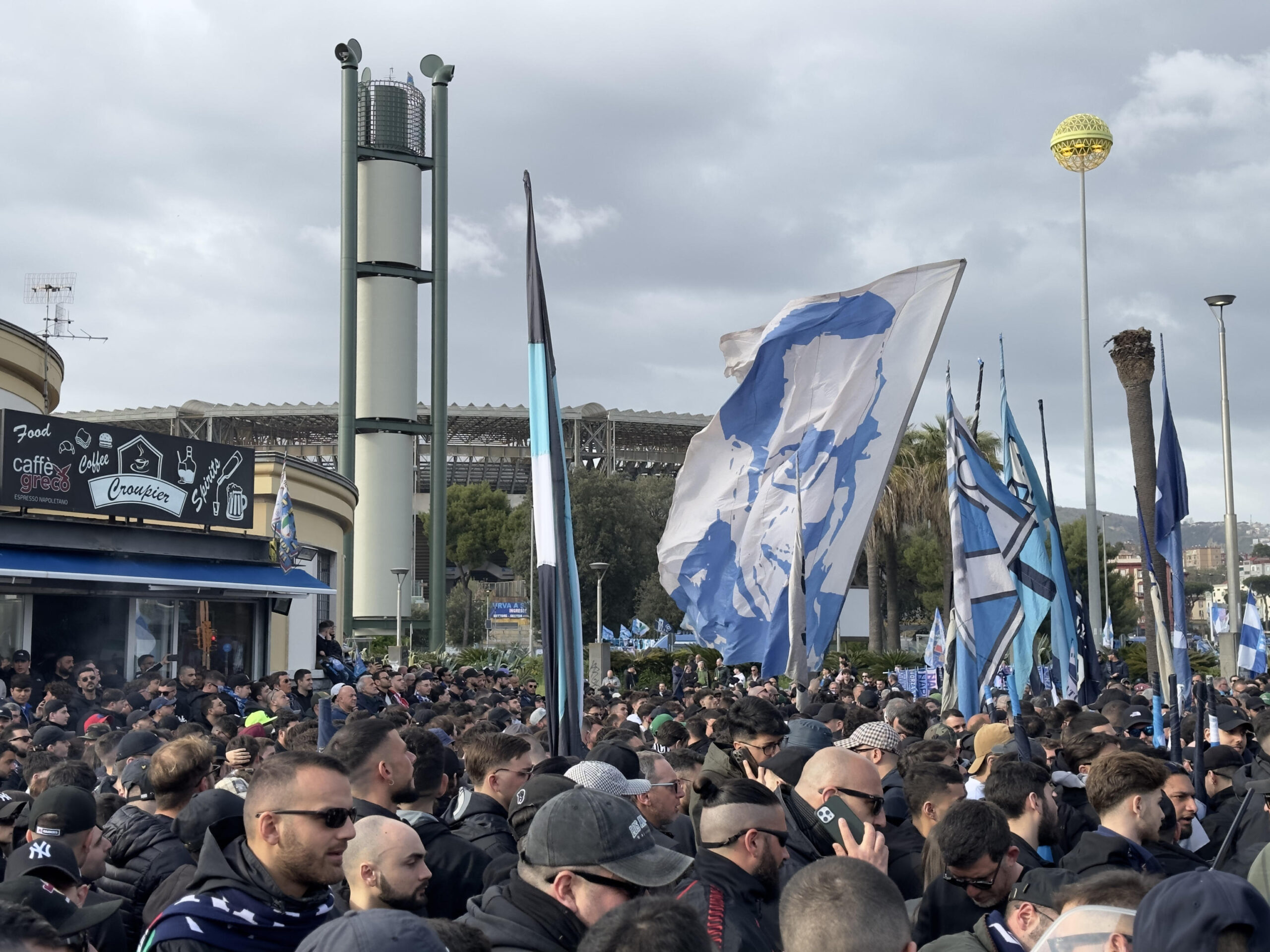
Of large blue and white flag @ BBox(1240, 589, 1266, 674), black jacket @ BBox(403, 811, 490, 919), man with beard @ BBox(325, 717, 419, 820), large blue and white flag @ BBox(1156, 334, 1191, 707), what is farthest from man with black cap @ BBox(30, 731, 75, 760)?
large blue and white flag @ BBox(1240, 589, 1266, 674)

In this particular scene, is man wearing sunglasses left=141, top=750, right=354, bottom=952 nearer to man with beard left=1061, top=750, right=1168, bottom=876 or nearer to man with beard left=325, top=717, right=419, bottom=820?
man with beard left=325, top=717, right=419, bottom=820

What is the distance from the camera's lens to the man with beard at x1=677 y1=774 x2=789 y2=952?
13.1 ft

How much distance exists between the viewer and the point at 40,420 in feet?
67.6

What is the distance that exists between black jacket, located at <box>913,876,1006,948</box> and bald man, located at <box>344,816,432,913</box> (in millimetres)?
1726

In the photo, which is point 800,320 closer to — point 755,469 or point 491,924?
point 755,469

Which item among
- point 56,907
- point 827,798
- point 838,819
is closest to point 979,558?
point 827,798

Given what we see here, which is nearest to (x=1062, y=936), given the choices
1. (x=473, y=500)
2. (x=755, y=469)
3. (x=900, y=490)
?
(x=755, y=469)

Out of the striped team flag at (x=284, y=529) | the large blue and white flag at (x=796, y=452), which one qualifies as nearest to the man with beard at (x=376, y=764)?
the large blue and white flag at (x=796, y=452)

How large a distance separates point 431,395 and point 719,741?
1497 inches

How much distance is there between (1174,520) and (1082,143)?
22400mm

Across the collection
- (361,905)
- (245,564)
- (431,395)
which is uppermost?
(431,395)

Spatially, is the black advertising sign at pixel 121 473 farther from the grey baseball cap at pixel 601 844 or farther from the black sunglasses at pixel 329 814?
the grey baseball cap at pixel 601 844

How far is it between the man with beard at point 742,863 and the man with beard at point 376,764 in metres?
1.39

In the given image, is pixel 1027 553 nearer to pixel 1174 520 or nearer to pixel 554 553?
pixel 1174 520
